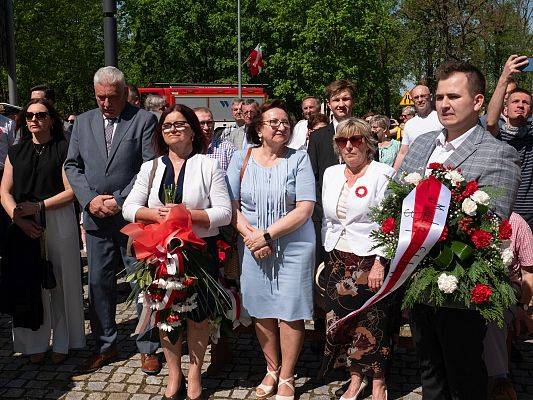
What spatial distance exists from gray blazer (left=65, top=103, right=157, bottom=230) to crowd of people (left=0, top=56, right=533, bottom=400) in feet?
0.03

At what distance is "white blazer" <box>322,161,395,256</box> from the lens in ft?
12.7

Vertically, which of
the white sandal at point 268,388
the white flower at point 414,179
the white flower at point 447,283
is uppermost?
the white flower at point 414,179

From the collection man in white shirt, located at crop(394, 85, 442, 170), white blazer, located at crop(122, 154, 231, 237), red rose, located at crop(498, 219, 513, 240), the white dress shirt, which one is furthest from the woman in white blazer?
man in white shirt, located at crop(394, 85, 442, 170)

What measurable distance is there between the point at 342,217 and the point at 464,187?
50.0 inches

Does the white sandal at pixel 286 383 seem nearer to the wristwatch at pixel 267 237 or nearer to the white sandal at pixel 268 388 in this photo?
the white sandal at pixel 268 388

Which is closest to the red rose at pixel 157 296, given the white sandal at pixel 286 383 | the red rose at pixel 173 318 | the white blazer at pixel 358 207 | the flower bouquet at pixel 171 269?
the flower bouquet at pixel 171 269

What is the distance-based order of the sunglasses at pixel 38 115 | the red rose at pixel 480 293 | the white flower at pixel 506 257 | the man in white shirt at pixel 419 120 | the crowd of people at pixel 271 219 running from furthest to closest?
the man in white shirt at pixel 419 120 < the sunglasses at pixel 38 115 < the crowd of people at pixel 271 219 < the white flower at pixel 506 257 < the red rose at pixel 480 293

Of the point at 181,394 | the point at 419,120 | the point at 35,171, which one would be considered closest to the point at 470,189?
the point at 181,394

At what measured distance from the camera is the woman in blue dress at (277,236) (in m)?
4.02

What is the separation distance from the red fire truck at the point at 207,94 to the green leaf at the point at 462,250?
22.6 metres

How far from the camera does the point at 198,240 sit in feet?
12.3

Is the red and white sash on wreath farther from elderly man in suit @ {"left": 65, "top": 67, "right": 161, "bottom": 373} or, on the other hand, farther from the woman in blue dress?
elderly man in suit @ {"left": 65, "top": 67, "right": 161, "bottom": 373}

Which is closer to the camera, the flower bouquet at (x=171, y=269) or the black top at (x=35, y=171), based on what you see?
the flower bouquet at (x=171, y=269)

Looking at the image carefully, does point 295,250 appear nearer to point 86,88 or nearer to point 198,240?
A: point 198,240
